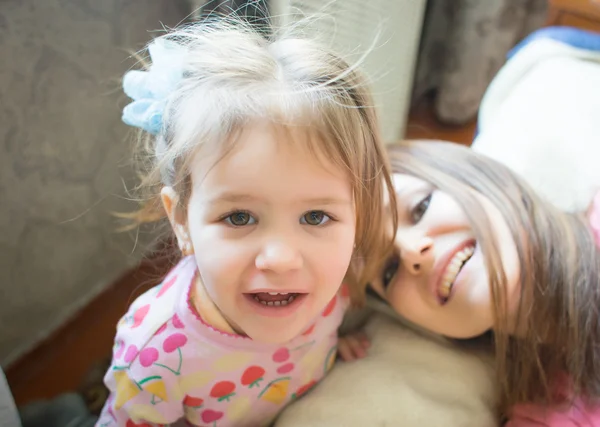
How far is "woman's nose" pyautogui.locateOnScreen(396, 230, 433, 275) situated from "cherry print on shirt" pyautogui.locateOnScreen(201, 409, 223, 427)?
343 mm

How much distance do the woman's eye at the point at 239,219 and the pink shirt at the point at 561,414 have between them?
56 cm

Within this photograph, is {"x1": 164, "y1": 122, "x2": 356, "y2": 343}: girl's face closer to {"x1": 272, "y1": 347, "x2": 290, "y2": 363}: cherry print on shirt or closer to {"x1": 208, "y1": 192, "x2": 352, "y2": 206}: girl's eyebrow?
{"x1": 208, "y1": 192, "x2": 352, "y2": 206}: girl's eyebrow

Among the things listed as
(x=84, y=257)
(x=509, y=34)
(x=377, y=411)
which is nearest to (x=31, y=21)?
(x=84, y=257)

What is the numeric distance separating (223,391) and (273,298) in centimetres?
19

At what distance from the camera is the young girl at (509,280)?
0.82 m

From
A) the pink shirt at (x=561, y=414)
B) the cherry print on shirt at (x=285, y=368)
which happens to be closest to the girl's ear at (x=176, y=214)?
the cherry print on shirt at (x=285, y=368)

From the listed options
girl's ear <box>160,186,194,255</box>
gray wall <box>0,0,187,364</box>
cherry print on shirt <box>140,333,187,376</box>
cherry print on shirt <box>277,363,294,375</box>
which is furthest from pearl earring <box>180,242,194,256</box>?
gray wall <box>0,0,187,364</box>

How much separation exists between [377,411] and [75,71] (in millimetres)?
777

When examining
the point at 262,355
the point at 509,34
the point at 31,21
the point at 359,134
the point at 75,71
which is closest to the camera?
the point at 359,134

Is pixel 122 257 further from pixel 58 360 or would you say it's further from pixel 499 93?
pixel 499 93

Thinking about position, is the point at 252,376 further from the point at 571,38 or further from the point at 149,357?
the point at 571,38

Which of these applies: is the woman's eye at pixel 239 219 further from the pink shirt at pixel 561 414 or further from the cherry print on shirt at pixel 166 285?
the pink shirt at pixel 561 414

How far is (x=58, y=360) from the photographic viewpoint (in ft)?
4.15

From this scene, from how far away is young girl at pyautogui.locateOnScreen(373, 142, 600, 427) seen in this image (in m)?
0.82
